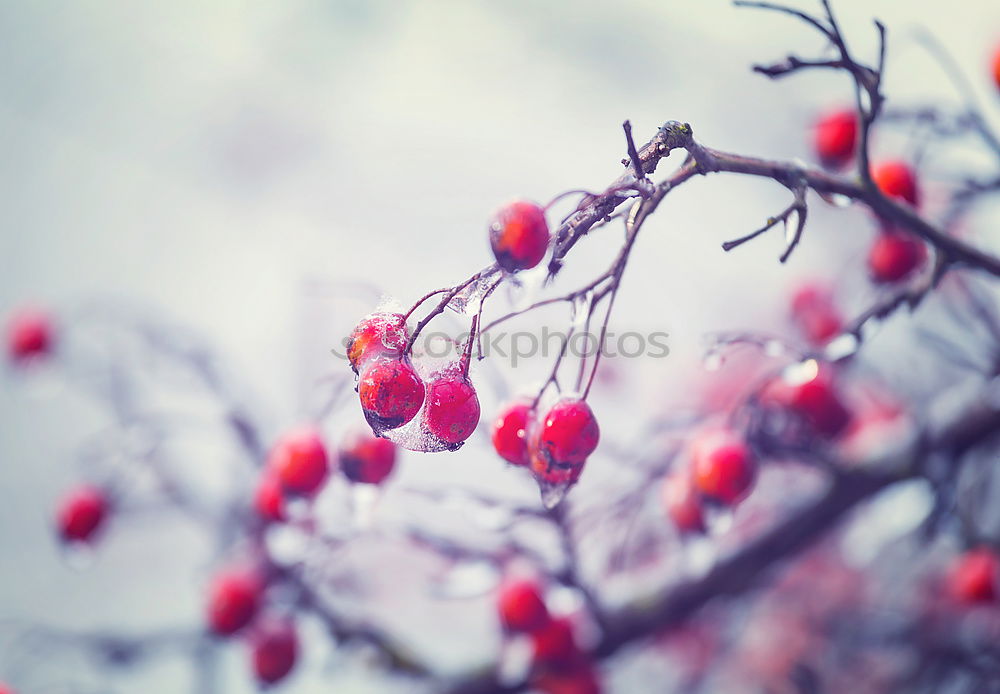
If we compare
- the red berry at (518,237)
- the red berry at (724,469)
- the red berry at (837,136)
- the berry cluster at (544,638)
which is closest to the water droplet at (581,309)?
the red berry at (518,237)

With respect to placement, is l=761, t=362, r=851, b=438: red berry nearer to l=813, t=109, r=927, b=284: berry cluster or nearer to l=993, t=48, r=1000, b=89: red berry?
l=813, t=109, r=927, b=284: berry cluster

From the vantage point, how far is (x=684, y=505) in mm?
1142

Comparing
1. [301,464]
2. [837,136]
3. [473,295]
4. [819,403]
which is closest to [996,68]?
[837,136]

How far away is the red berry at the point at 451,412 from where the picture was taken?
665mm

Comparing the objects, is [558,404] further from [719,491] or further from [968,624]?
[968,624]

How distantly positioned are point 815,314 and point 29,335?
204 cm

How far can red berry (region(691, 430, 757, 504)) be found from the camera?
1.02m

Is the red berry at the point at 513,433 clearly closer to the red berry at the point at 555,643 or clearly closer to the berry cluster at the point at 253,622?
the red berry at the point at 555,643

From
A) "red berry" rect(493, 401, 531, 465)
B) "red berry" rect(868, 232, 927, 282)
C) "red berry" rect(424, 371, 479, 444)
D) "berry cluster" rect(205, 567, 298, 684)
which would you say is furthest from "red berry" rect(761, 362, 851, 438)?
"berry cluster" rect(205, 567, 298, 684)

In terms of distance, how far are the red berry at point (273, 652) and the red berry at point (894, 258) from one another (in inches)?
50.0

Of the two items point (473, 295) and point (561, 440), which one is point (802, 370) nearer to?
point (561, 440)

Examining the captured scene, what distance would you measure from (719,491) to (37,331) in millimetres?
1875

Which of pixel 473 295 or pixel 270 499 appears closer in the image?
pixel 473 295

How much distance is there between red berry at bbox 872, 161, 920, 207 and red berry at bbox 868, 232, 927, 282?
2.7 inches
